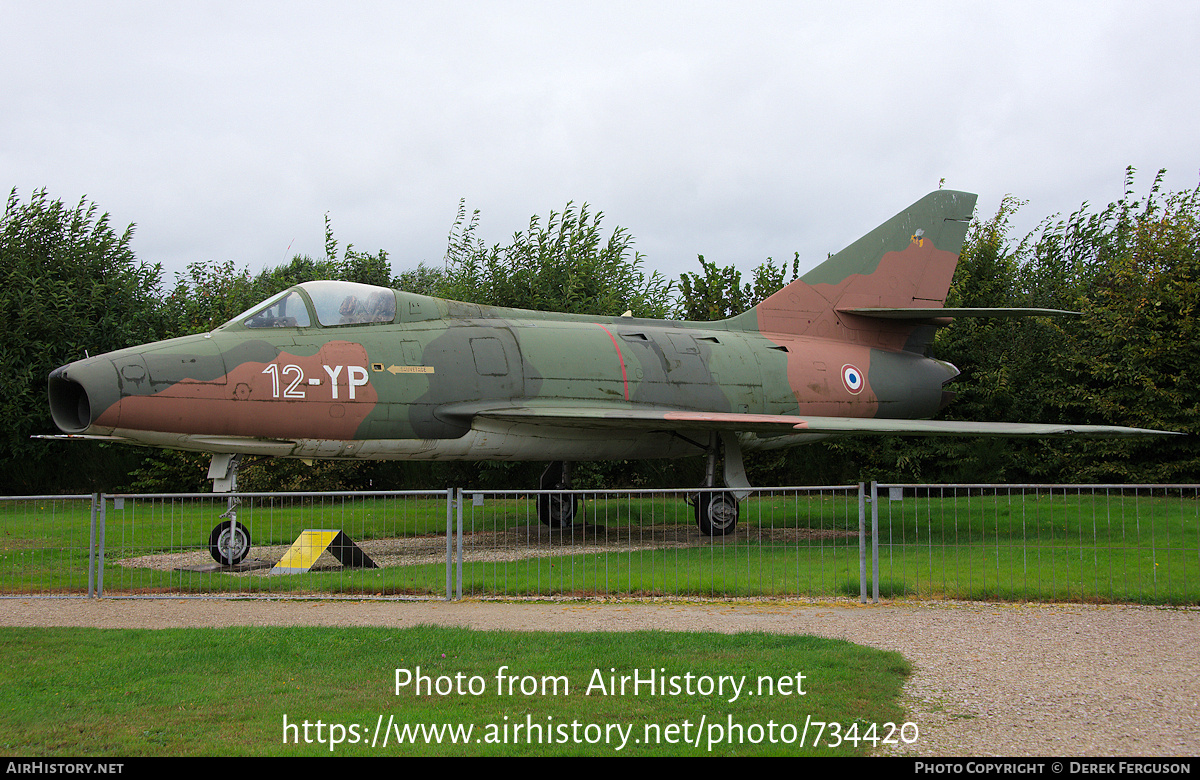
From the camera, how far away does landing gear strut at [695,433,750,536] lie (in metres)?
13.0

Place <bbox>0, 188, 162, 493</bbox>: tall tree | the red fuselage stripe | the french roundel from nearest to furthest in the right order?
the red fuselage stripe < the french roundel < <bbox>0, 188, 162, 493</bbox>: tall tree

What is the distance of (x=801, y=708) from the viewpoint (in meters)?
4.81

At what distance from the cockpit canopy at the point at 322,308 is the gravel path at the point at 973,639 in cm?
405

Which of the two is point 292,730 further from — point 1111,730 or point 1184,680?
point 1184,680

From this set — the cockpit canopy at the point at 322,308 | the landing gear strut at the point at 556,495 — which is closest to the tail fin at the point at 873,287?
the landing gear strut at the point at 556,495

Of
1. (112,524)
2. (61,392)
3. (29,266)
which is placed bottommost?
(112,524)

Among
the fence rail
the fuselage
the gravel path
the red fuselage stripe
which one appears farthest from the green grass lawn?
the red fuselage stripe

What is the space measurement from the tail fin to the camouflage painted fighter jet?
34mm

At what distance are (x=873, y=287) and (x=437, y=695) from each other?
42.3 ft

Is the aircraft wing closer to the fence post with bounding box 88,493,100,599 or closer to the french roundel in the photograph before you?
the french roundel

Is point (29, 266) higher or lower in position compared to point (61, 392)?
higher
